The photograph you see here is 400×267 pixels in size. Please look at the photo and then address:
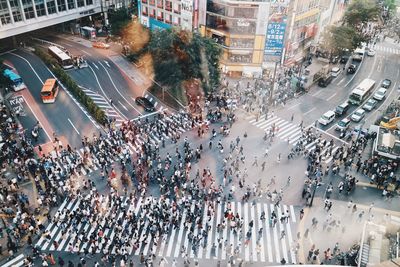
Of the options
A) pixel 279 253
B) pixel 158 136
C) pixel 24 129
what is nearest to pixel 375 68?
pixel 158 136

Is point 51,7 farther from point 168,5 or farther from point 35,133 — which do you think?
point 35,133

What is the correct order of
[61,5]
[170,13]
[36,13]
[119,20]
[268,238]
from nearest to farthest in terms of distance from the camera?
[268,238]
[170,13]
[36,13]
[61,5]
[119,20]

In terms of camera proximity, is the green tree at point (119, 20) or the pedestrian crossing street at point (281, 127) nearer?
the pedestrian crossing street at point (281, 127)

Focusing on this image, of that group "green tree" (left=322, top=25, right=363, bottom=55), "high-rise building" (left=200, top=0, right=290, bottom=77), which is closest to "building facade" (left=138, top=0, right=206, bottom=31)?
"high-rise building" (left=200, top=0, right=290, bottom=77)

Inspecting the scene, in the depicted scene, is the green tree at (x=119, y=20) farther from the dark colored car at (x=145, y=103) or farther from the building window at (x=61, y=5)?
the dark colored car at (x=145, y=103)

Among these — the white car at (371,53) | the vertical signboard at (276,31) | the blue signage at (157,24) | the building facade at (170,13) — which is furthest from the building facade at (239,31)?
the white car at (371,53)

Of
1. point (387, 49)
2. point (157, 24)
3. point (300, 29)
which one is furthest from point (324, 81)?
point (157, 24)
